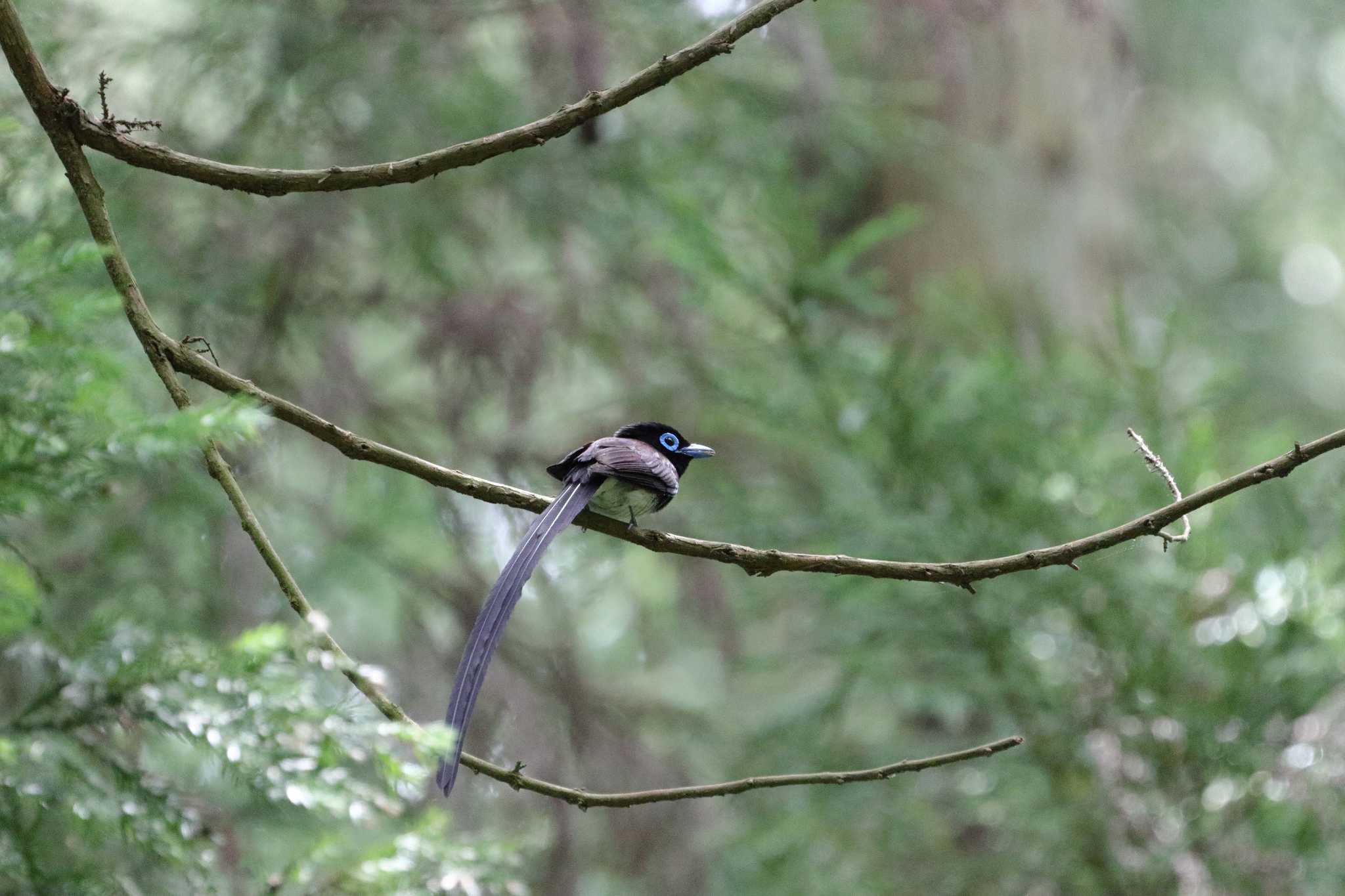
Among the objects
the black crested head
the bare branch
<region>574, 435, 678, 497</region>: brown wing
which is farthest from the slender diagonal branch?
the black crested head

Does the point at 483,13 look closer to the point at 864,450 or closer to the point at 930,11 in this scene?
the point at 930,11

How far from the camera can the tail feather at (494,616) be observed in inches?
86.4

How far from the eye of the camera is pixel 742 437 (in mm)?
8680

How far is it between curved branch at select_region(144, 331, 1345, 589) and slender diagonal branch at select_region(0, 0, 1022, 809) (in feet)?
0.41

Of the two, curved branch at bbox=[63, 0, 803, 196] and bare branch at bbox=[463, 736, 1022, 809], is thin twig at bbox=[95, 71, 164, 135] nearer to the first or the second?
curved branch at bbox=[63, 0, 803, 196]

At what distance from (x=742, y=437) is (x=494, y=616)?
6.33 meters

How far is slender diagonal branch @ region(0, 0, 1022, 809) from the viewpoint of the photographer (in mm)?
2334

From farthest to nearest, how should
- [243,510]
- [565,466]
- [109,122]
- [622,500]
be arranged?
[622,500] → [565,466] → [109,122] → [243,510]

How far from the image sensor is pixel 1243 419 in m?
7.77

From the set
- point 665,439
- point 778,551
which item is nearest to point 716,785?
point 778,551

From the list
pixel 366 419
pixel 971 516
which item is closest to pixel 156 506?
pixel 366 419

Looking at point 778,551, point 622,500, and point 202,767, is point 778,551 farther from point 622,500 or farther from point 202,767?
point 202,767

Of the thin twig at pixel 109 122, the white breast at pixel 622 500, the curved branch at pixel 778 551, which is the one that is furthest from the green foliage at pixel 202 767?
the thin twig at pixel 109 122

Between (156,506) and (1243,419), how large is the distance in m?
6.40
